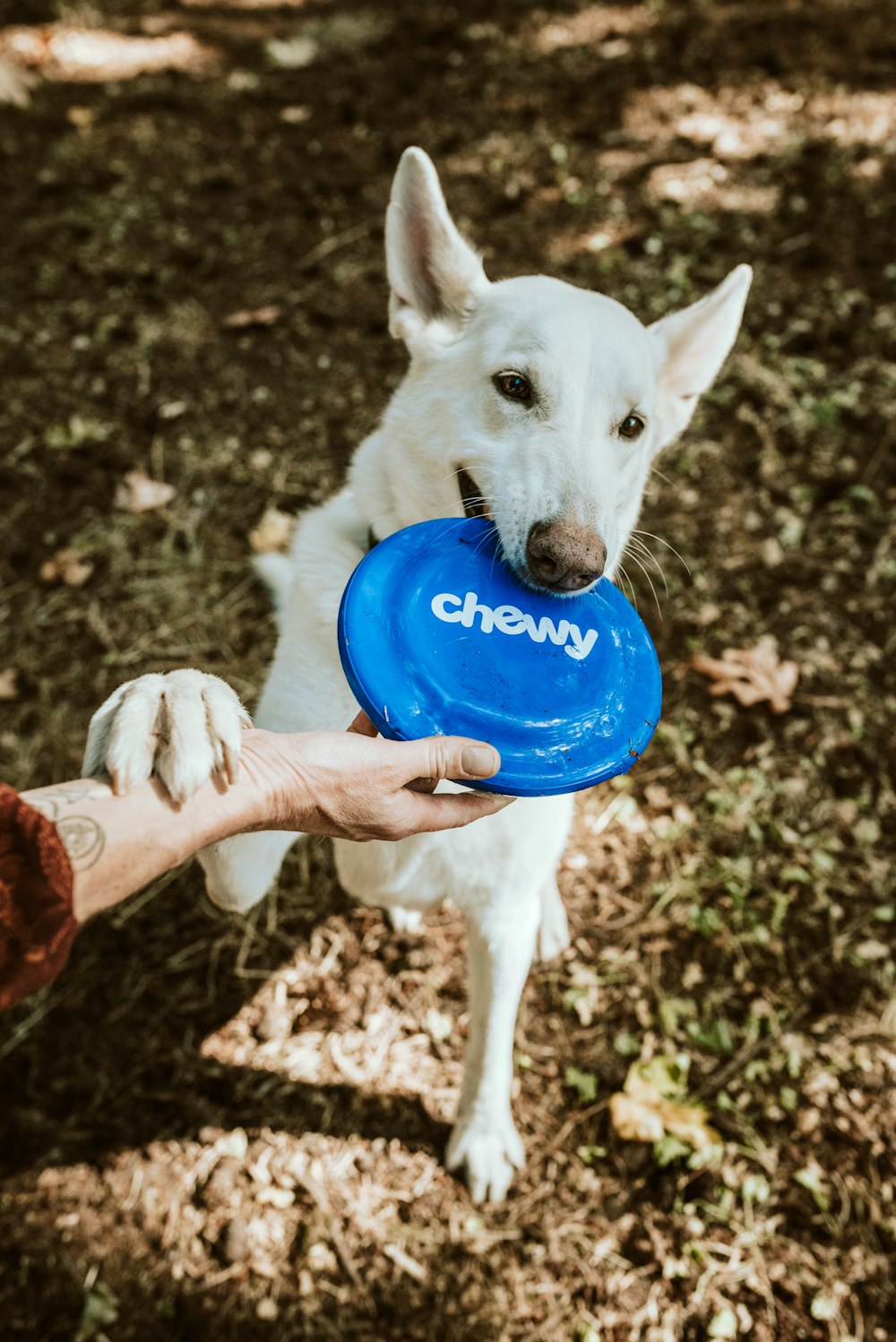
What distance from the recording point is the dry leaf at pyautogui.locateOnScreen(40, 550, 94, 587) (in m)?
4.38

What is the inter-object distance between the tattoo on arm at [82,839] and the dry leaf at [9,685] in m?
2.81

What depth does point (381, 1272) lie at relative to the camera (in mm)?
2867

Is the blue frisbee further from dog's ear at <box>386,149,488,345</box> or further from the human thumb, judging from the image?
dog's ear at <box>386,149,488,345</box>

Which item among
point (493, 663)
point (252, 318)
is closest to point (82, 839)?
point (493, 663)

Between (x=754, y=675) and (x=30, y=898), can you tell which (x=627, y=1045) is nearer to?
(x=754, y=675)

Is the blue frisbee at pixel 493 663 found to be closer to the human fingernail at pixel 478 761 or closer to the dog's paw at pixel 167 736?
the human fingernail at pixel 478 761

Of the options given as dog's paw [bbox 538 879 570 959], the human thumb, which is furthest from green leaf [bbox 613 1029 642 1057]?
the human thumb

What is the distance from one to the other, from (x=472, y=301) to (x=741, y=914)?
2.70m

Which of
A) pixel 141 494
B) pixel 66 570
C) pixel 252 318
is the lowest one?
pixel 66 570

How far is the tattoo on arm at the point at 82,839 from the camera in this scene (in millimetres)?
1610

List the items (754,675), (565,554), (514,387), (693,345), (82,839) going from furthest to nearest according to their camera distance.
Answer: (754,675), (693,345), (514,387), (565,554), (82,839)

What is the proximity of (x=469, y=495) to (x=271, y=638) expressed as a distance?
82.4 inches

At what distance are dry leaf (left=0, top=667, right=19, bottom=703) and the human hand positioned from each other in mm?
2678

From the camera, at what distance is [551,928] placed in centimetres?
347
